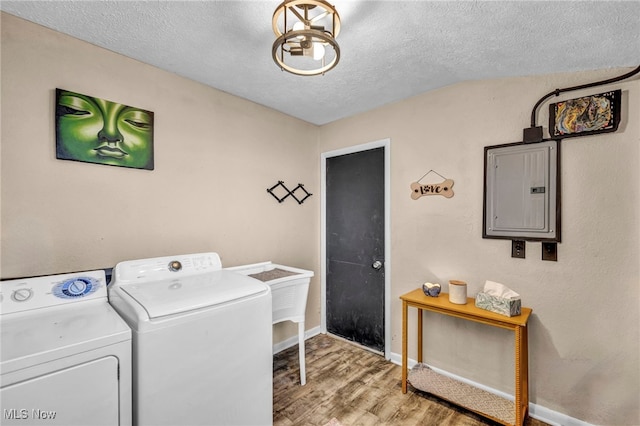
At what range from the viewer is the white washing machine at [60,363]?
968mm

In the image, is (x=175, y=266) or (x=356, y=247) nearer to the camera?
(x=175, y=266)

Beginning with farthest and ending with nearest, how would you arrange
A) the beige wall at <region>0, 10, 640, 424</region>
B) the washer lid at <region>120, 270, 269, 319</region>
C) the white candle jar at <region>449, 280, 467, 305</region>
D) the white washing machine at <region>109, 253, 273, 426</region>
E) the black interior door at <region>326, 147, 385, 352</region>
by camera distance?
the black interior door at <region>326, 147, 385, 352</region> → the white candle jar at <region>449, 280, 467, 305</region> → the beige wall at <region>0, 10, 640, 424</region> → the washer lid at <region>120, 270, 269, 319</region> → the white washing machine at <region>109, 253, 273, 426</region>

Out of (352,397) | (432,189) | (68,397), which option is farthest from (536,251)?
(68,397)

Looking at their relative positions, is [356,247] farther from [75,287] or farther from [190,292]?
[75,287]

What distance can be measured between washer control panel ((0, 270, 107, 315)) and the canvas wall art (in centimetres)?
295

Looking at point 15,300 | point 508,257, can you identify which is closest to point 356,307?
point 508,257

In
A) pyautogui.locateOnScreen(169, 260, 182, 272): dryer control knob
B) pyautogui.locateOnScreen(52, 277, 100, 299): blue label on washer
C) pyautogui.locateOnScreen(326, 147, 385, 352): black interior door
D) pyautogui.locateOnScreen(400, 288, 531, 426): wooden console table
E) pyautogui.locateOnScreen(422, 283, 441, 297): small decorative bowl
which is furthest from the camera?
pyautogui.locateOnScreen(326, 147, 385, 352): black interior door

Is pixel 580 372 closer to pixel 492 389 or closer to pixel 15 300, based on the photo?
pixel 492 389

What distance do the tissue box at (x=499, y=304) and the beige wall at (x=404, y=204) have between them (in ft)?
0.84

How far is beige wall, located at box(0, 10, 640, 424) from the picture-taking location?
1642 mm

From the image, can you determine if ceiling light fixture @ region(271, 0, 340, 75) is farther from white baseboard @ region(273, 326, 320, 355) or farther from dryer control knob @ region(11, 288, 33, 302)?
white baseboard @ region(273, 326, 320, 355)

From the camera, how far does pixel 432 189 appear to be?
2.45 m

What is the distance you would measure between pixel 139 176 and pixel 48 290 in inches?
33.6

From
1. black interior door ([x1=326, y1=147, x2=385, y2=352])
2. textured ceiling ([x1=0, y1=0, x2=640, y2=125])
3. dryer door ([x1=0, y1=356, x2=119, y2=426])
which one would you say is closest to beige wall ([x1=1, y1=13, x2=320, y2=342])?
textured ceiling ([x1=0, y1=0, x2=640, y2=125])
